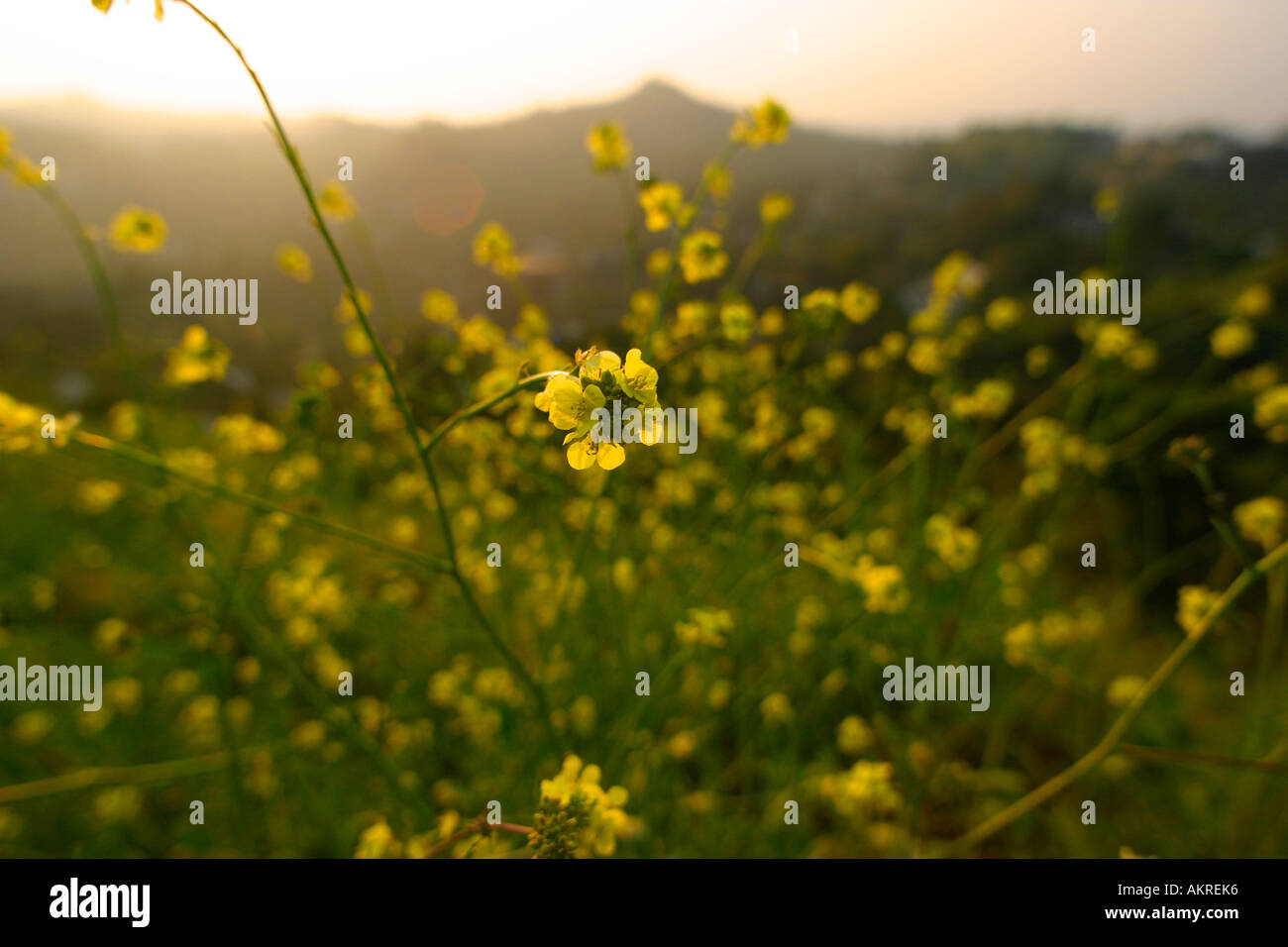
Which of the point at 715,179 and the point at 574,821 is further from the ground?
the point at 715,179

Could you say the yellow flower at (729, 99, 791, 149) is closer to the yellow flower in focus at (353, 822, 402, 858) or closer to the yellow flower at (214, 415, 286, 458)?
the yellow flower at (214, 415, 286, 458)

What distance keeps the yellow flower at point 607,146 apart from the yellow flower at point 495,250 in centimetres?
47

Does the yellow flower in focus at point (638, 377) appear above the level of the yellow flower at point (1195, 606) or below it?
above

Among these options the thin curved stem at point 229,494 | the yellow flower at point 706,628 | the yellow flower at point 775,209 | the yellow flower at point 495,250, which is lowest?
the yellow flower at point 706,628

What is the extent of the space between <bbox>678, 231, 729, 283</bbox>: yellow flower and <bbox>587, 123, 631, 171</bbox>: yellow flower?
0.57m

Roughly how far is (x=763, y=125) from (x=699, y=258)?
519 mm

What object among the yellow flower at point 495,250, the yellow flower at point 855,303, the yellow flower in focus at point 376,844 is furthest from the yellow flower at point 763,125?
the yellow flower in focus at point 376,844

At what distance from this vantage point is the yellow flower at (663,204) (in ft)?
6.88

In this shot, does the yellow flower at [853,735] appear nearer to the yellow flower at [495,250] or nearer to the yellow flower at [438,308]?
the yellow flower at [495,250]

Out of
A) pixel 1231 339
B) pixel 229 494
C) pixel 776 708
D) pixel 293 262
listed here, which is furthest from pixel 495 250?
pixel 1231 339

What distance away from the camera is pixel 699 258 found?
6.91 ft

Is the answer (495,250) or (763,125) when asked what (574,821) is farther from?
(763,125)

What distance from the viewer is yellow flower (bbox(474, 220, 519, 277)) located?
2401 mm

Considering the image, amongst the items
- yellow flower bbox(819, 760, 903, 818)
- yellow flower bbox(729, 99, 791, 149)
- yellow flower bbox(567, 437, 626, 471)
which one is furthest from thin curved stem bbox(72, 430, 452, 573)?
yellow flower bbox(819, 760, 903, 818)
